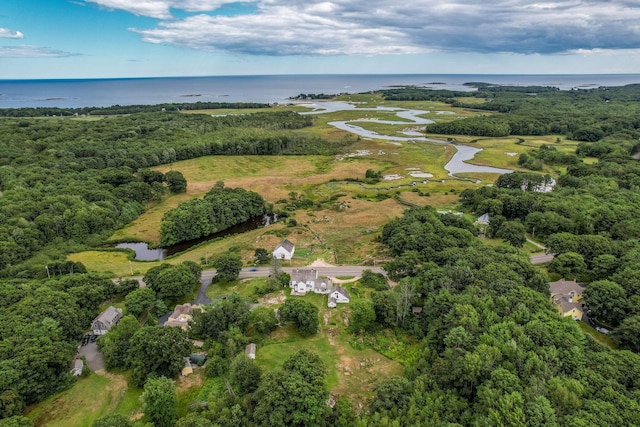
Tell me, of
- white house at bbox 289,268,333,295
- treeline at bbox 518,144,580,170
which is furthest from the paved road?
treeline at bbox 518,144,580,170

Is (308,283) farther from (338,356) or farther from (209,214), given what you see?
(209,214)

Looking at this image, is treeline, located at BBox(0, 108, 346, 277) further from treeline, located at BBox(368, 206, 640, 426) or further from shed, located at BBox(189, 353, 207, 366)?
treeline, located at BBox(368, 206, 640, 426)

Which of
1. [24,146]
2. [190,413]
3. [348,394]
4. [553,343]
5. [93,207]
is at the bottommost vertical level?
[348,394]

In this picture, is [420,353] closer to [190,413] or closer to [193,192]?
[190,413]

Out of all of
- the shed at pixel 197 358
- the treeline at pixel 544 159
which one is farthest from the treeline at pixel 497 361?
the treeline at pixel 544 159

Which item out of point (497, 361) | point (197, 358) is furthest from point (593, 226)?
point (197, 358)

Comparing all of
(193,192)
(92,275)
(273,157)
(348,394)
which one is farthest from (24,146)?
(348,394)
